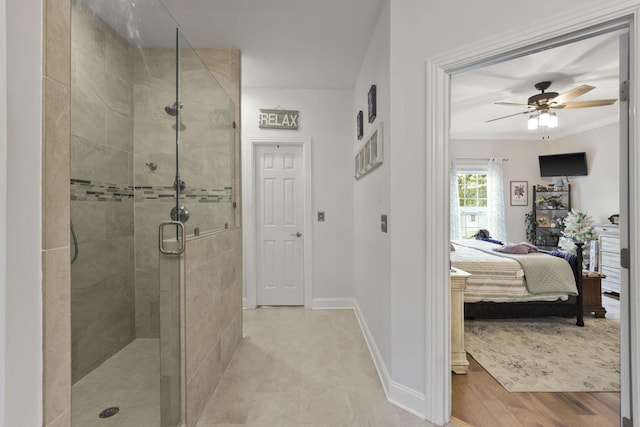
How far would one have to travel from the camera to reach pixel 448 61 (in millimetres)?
1719

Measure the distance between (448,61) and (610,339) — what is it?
118 inches

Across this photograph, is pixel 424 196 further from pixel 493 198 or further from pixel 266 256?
pixel 493 198

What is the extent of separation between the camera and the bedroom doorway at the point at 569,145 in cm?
133

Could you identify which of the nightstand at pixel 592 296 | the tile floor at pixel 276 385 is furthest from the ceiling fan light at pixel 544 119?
the tile floor at pixel 276 385

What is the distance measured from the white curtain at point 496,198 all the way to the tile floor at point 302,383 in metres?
4.22

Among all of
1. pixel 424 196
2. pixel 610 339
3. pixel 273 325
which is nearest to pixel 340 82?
pixel 424 196

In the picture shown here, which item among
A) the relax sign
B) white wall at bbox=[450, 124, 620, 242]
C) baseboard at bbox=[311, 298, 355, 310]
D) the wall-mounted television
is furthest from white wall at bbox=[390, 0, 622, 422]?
the wall-mounted television

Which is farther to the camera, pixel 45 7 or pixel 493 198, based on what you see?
pixel 493 198

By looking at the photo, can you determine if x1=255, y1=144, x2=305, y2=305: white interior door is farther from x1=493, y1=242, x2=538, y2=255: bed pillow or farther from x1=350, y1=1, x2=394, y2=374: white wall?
x1=493, y1=242, x2=538, y2=255: bed pillow

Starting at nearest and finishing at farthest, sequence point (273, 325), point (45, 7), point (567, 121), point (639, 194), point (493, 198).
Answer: point (45, 7), point (639, 194), point (273, 325), point (567, 121), point (493, 198)

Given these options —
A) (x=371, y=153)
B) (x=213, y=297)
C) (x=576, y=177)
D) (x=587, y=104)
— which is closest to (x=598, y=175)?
(x=576, y=177)

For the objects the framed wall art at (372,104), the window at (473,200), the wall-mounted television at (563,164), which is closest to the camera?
the framed wall art at (372,104)

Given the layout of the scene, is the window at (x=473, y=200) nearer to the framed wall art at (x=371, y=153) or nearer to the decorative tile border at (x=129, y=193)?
the framed wall art at (x=371, y=153)

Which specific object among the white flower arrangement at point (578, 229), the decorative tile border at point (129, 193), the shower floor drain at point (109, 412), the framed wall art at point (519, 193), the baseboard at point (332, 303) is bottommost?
the baseboard at point (332, 303)
